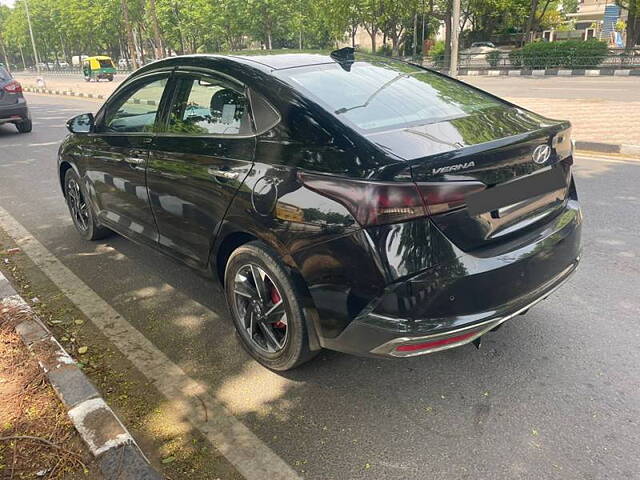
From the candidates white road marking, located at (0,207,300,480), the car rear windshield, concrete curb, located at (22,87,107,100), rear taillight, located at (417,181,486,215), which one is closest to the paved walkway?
the car rear windshield

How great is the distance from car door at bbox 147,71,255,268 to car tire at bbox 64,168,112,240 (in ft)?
5.29

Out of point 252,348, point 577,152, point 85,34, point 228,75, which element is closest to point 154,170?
point 228,75

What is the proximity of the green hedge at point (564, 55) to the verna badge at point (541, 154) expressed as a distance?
29852 millimetres

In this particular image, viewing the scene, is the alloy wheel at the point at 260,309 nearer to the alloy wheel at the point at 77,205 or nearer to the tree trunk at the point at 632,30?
the alloy wheel at the point at 77,205

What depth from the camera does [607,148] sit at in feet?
26.6

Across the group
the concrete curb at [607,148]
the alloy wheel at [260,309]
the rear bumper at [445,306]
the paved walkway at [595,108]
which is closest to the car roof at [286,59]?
the alloy wheel at [260,309]

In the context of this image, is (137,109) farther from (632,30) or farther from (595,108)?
(632,30)

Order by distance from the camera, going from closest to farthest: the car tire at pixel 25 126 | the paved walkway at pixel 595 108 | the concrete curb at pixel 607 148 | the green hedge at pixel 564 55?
the concrete curb at pixel 607 148
the paved walkway at pixel 595 108
the car tire at pixel 25 126
the green hedge at pixel 564 55

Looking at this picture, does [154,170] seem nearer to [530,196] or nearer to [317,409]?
[317,409]

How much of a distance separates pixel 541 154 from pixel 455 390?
4.20 ft

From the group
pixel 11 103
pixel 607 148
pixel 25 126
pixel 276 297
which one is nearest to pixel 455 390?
pixel 276 297

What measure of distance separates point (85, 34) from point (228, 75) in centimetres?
7894

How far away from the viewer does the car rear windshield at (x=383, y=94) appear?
2.68 m

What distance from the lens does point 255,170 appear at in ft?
8.91
